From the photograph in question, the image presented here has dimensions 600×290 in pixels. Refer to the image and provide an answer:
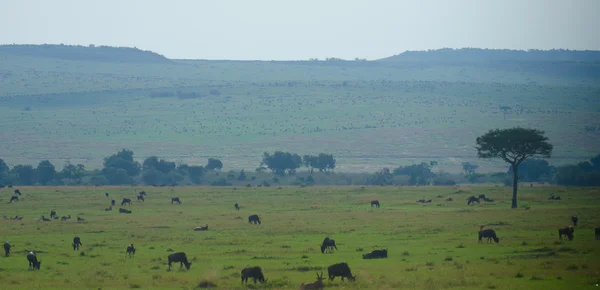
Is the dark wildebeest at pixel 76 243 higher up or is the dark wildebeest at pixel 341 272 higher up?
the dark wildebeest at pixel 341 272

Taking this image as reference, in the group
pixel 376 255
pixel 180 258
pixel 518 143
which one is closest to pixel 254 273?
pixel 180 258

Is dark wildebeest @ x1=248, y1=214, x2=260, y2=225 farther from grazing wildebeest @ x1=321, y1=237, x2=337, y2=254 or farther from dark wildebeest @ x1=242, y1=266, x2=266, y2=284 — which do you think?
dark wildebeest @ x1=242, y1=266, x2=266, y2=284

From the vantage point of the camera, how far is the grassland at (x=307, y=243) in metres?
22.8

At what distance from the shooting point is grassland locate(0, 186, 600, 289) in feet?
74.9

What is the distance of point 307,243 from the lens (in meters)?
32.5

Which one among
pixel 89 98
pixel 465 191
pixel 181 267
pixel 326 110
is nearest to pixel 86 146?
pixel 89 98

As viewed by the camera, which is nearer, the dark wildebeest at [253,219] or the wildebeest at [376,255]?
the wildebeest at [376,255]

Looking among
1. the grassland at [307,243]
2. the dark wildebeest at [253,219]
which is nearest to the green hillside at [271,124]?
the grassland at [307,243]

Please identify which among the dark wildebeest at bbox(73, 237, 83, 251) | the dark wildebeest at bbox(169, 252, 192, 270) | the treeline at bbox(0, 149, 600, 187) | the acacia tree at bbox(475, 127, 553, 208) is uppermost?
A: the acacia tree at bbox(475, 127, 553, 208)

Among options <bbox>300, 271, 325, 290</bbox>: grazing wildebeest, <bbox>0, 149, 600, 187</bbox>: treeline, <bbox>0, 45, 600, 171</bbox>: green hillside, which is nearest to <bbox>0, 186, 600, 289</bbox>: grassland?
<bbox>300, 271, 325, 290</bbox>: grazing wildebeest

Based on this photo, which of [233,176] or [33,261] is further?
[233,176]

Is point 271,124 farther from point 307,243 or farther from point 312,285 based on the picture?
point 312,285

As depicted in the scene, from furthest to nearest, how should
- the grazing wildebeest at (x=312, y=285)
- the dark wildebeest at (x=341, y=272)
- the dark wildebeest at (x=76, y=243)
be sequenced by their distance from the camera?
the dark wildebeest at (x=76, y=243) → the dark wildebeest at (x=341, y=272) → the grazing wildebeest at (x=312, y=285)

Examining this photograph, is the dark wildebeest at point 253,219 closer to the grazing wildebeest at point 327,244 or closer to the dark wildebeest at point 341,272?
the grazing wildebeest at point 327,244
